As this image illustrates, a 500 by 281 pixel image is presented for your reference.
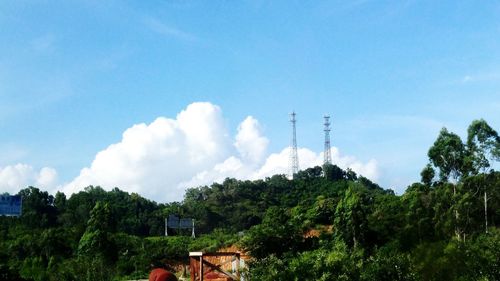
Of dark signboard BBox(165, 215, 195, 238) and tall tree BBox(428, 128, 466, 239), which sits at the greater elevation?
tall tree BBox(428, 128, 466, 239)

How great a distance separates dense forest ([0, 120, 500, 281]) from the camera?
11.0 m

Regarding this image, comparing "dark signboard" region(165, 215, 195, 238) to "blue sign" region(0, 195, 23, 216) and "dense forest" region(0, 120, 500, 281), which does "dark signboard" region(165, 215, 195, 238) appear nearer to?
"dense forest" region(0, 120, 500, 281)

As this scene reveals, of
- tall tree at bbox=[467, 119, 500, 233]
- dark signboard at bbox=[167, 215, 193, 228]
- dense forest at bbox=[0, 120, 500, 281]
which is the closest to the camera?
dense forest at bbox=[0, 120, 500, 281]

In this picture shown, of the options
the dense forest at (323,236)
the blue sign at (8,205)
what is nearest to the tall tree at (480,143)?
the dense forest at (323,236)

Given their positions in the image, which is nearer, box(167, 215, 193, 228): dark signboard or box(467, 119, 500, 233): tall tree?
box(467, 119, 500, 233): tall tree

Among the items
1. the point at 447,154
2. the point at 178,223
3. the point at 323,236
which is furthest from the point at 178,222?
the point at 447,154

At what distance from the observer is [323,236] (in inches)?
1277

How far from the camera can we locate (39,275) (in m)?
25.1

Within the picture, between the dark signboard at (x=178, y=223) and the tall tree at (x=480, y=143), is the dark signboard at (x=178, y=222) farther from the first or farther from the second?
the tall tree at (x=480, y=143)

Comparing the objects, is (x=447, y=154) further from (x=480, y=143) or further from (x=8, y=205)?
(x=8, y=205)

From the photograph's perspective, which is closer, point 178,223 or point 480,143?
point 480,143

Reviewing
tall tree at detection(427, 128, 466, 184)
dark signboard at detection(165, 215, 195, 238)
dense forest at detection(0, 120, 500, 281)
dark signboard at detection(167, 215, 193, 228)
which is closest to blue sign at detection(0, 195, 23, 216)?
dense forest at detection(0, 120, 500, 281)

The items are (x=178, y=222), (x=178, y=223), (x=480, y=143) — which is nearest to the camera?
(x=480, y=143)

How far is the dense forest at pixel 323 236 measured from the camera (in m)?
11.0
